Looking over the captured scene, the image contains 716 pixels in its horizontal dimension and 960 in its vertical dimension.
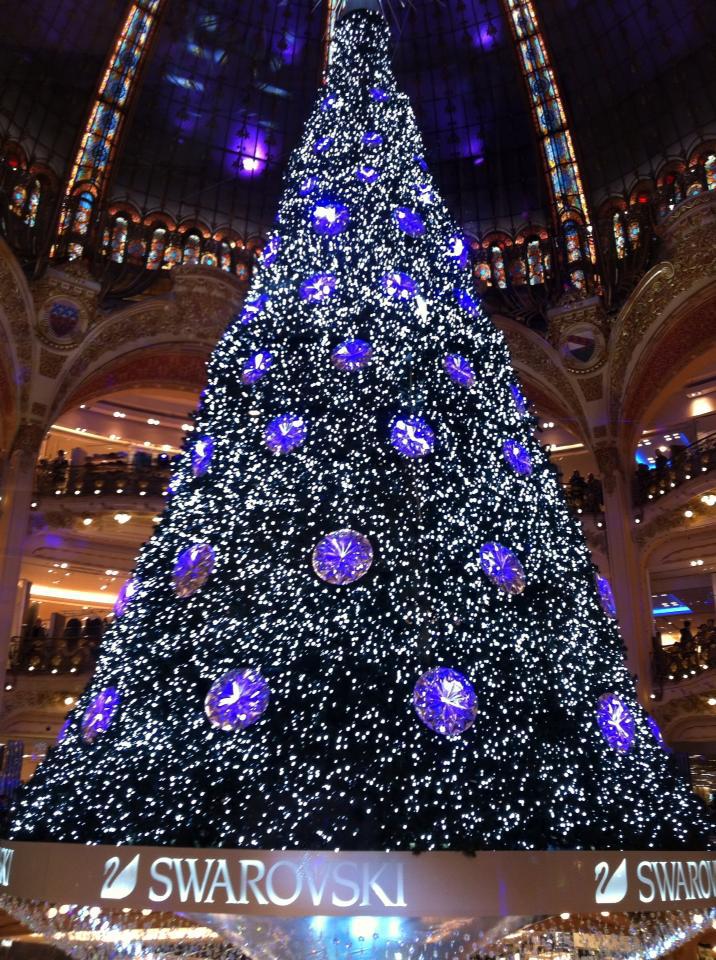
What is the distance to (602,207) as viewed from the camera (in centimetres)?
1630

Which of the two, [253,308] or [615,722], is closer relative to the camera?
[615,722]

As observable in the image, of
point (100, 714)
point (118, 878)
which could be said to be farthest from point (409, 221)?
point (118, 878)

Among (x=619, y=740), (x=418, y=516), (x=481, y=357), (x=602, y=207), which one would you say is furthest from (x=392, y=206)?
(x=602, y=207)

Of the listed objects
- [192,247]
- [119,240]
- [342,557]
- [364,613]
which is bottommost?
[364,613]

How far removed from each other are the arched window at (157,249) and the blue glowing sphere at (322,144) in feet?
40.2

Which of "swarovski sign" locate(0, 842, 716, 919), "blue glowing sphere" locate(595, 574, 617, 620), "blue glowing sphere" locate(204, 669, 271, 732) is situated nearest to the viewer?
"swarovski sign" locate(0, 842, 716, 919)

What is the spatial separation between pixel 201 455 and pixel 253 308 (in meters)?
0.93

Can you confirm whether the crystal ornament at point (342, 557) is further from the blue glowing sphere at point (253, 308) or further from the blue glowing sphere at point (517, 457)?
the blue glowing sphere at point (253, 308)

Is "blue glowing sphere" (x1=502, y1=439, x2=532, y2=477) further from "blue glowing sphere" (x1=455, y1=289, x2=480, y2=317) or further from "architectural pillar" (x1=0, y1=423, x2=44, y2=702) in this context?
"architectural pillar" (x1=0, y1=423, x2=44, y2=702)

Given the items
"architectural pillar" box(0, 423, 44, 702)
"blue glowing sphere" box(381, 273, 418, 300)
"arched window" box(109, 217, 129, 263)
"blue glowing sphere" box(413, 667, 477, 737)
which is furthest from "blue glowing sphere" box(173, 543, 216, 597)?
"arched window" box(109, 217, 129, 263)

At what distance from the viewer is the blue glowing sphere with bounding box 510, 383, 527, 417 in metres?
4.26

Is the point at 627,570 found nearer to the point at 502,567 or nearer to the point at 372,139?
the point at 372,139

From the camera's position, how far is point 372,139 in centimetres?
466

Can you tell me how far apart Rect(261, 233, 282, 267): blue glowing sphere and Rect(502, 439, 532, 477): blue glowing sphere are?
1693 mm
